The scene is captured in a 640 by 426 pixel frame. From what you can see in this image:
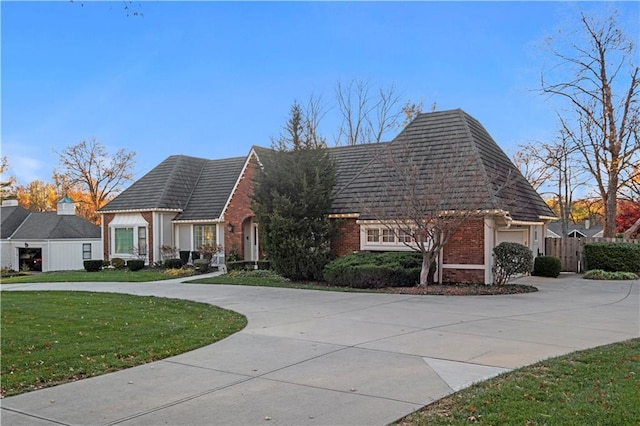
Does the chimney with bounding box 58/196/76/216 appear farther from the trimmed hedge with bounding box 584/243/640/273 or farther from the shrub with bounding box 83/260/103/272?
the trimmed hedge with bounding box 584/243/640/273

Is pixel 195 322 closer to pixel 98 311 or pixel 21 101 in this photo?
pixel 98 311

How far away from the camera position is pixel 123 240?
96.9ft

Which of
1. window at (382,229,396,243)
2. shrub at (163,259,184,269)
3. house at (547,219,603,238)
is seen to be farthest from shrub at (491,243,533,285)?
house at (547,219,603,238)

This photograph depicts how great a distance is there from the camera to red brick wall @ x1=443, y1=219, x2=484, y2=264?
17391 millimetres

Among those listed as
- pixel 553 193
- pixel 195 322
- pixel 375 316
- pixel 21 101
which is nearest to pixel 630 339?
pixel 375 316

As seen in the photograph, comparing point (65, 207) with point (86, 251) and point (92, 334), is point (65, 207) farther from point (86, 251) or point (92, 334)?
point (92, 334)

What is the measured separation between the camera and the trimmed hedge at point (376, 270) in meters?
16.9

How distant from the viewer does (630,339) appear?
8523 mm

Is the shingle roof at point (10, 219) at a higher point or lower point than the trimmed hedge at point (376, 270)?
higher

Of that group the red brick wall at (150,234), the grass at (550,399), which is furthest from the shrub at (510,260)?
the red brick wall at (150,234)

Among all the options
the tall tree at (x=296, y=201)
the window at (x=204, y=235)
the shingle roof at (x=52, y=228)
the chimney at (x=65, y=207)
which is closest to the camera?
the tall tree at (x=296, y=201)

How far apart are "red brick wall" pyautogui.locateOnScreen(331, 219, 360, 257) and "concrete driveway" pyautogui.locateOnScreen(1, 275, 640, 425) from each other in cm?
698

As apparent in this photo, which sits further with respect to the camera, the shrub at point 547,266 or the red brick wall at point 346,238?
the shrub at point 547,266

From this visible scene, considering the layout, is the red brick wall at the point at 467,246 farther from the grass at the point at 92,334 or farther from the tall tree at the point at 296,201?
the grass at the point at 92,334
